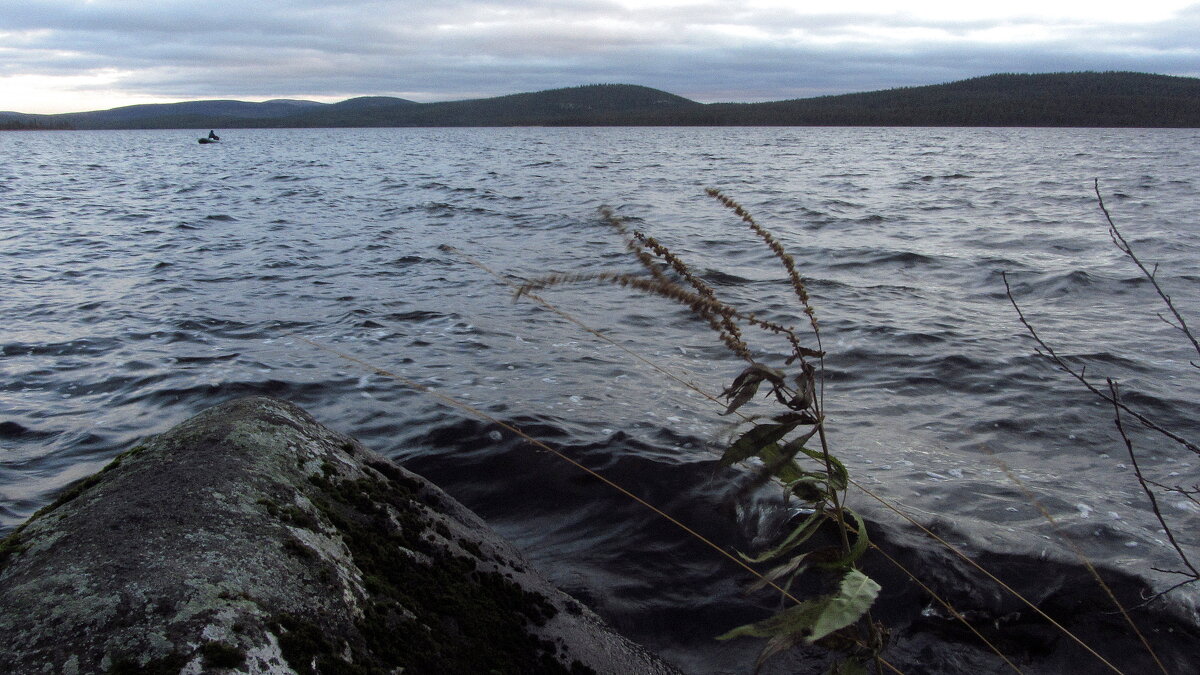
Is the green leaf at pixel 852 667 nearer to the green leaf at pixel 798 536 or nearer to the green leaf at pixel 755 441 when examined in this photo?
the green leaf at pixel 798 536

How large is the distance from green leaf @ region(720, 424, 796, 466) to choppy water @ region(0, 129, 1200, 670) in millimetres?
163

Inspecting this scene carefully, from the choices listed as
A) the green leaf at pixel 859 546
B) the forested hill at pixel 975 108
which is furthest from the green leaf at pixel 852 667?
the forested hill at pixel 975 108

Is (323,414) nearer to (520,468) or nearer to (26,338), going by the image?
(520,468)

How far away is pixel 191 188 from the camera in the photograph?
90.5ft

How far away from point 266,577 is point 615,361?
5241 mm

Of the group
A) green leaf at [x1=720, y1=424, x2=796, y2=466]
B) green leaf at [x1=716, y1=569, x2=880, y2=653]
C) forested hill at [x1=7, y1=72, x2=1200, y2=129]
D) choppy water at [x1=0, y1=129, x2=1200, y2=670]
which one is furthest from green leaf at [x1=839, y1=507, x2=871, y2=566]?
forested hill at [x1=7, y1=72, x2=1200, y2=129]

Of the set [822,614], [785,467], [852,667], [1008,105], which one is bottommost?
[852,667]

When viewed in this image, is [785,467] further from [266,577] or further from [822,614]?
[266,577]

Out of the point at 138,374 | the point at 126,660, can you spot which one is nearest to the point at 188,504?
the point at 126,660

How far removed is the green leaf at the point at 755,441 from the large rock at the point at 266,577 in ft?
3.35

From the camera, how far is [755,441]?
137 centimetres

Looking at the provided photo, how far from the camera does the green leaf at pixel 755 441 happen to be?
1355mm

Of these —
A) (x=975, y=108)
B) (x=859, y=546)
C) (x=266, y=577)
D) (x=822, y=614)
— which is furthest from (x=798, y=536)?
(x=975, y=108)

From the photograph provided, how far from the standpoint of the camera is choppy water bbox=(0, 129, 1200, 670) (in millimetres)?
3998
